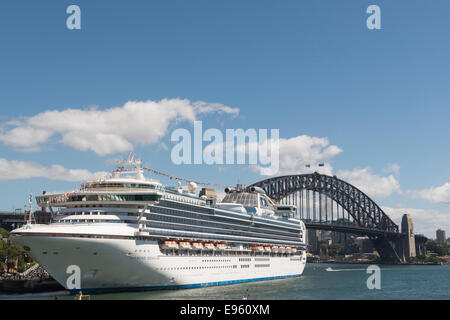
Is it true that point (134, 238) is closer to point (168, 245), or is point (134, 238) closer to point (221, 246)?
point (168, 245)

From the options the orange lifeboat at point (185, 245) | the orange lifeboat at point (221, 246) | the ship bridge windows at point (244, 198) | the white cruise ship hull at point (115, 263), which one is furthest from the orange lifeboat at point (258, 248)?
the orange lifeboat at point (185, 245)

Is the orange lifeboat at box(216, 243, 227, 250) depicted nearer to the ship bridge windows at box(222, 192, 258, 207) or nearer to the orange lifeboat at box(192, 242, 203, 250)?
the orange lifeboat at box(192, 242, 203, 250)

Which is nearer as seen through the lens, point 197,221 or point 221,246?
point 197,221

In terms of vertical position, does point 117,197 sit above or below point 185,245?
above

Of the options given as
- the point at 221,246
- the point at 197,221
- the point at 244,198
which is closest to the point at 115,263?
the point at 197,221
